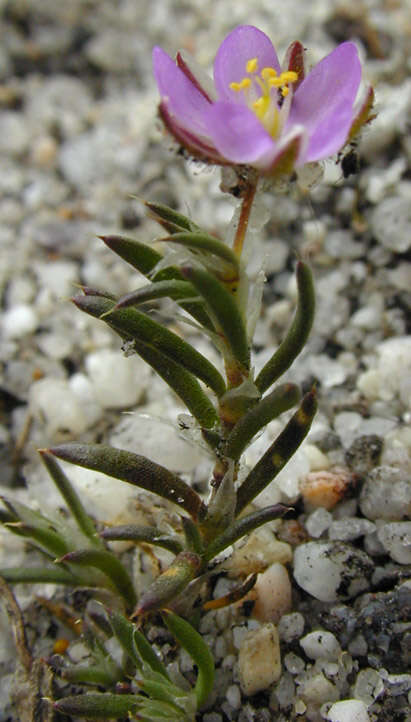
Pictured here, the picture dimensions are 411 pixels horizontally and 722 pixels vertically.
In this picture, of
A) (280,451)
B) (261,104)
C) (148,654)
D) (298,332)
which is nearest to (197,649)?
(148,654)

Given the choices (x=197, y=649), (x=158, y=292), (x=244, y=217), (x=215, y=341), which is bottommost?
(x=197, y=649)

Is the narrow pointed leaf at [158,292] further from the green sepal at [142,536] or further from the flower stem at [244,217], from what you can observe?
the green sepal at [142,536]

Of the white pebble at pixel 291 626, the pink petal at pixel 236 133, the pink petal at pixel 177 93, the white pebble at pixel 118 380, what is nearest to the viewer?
the pink petal at pixel 236 133

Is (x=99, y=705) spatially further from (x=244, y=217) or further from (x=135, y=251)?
(x=244, y=217)

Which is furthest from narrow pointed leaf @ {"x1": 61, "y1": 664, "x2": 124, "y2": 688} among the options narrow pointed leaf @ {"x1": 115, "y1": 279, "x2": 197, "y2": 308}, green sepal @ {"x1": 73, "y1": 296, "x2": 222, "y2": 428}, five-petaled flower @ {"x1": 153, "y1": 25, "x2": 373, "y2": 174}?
five-petaled flower @ {"x1": 153, "y1": 25, "x2": 373, "y2": 174}

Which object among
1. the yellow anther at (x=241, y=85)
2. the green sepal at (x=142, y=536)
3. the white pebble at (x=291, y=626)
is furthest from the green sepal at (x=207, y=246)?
the white pebble at (x=291, y=626)

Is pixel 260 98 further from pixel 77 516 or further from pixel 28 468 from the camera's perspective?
pixel 28 468
